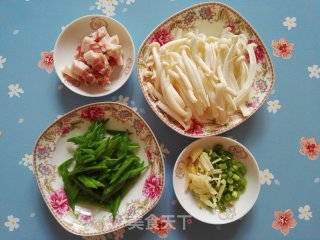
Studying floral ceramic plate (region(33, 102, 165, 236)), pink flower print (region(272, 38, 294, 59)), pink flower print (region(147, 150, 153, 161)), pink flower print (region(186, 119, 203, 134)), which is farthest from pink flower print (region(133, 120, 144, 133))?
pink flower print (region(272, 38, 294, 59))

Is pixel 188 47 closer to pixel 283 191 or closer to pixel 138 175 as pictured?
pixel 138 175

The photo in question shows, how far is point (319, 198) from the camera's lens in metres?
1.82

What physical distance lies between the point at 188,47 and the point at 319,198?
3.14ft

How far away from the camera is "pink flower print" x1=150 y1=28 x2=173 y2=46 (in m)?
1.77

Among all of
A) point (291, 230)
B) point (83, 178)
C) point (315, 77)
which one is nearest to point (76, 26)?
point (83, 178)

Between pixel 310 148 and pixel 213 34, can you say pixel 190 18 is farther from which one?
pixel 310 148

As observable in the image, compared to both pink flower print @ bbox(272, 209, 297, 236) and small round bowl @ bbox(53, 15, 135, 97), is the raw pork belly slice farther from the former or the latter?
pink flower print @ bbox(272, 209, 297, 236)

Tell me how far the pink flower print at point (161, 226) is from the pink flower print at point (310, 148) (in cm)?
74

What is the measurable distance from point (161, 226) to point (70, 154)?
0.55 meters

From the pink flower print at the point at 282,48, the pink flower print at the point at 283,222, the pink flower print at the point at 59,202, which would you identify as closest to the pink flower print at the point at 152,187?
the pink flower print at the point at 59,202

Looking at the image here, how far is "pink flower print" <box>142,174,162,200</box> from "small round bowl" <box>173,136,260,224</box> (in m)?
0.07

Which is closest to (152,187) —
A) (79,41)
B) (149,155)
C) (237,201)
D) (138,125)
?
(149,155)

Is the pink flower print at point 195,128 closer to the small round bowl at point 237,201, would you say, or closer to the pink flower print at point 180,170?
the small round bowl at point 237,201

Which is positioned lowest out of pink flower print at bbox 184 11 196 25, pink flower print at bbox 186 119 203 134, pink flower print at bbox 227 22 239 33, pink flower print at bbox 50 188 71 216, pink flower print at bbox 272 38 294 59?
pink flower print at bbox 50 188 71 216
